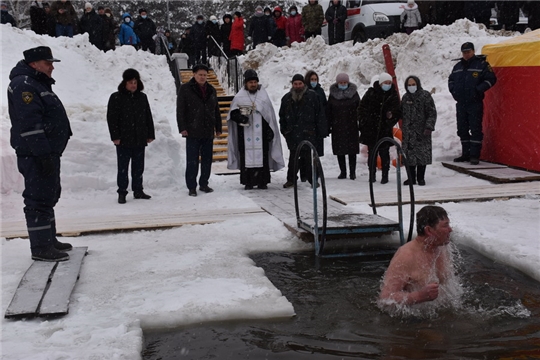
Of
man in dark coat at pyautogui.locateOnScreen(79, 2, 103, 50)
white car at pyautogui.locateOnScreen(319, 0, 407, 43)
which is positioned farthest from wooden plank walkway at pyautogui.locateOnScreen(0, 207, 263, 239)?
man in dark coat at pyautogui.locateOnScreen(79, 2, 103, 50)

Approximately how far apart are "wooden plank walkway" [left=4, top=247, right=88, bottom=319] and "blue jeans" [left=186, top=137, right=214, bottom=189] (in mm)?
3816

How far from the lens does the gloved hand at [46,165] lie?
235 inches

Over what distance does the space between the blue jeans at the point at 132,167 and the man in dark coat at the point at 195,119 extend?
0.75 metres

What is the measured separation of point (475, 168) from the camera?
444 inches

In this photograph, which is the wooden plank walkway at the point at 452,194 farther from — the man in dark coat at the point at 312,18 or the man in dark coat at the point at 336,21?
the man in dark coat at the point at 312,18

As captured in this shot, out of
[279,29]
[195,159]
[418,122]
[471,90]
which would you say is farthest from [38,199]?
[279,29]

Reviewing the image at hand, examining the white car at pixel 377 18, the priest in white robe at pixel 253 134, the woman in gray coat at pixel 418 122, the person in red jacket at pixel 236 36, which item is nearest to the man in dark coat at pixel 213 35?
the person in red jacket at pixel 236 36

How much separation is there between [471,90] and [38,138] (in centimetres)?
784

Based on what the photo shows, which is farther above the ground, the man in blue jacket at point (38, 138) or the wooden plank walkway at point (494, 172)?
the man in blue jacket at point (38, 138)

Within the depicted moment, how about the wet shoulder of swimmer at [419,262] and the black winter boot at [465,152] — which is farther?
the black winter boot at [465,152]

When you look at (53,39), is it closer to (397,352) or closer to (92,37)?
(92,37)

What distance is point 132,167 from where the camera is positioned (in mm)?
9766

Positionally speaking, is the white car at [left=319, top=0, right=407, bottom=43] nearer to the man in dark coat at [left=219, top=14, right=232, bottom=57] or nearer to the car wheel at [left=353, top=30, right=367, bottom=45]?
the car wheel at [left=353, top=30, right=367, bottom=45]

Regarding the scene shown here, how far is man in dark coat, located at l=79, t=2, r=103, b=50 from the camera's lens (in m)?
22.4
